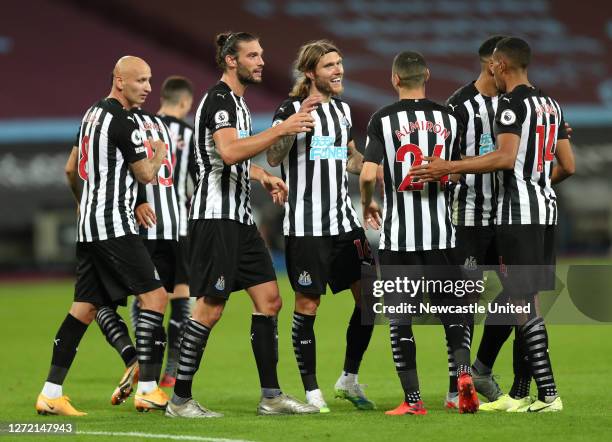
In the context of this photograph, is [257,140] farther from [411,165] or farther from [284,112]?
[411,165]

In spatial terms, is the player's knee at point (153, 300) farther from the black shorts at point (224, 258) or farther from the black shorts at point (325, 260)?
the black shorts at point (325, 260)

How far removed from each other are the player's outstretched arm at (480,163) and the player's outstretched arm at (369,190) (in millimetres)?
263

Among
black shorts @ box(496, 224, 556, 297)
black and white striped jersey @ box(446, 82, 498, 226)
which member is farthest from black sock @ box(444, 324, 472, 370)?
black and white striped jersey @ box(446, 82, 498, 226)

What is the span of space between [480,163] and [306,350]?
1575 mm

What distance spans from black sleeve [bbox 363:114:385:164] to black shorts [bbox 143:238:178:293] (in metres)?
2.49

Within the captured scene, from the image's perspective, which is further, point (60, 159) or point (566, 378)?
point (60, 159)

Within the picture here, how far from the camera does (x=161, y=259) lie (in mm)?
8781

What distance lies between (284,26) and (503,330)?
71.8ft

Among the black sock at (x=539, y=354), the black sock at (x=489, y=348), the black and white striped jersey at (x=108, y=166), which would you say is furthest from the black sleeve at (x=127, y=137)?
the black sock at (x=539, y=354)

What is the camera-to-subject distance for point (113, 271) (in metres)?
7.17

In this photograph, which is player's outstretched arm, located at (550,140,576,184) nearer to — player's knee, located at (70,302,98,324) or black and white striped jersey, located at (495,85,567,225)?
black and white striped jersey, located at (495,85,567,225)

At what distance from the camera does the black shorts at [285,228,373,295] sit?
7.00 m

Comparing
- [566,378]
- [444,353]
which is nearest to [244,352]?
[444,353]

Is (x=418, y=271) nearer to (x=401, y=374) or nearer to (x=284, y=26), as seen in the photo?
(x=401, y=374)
